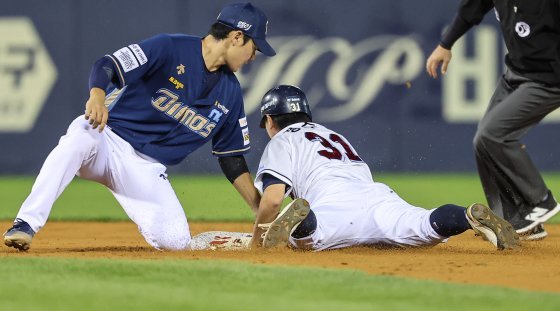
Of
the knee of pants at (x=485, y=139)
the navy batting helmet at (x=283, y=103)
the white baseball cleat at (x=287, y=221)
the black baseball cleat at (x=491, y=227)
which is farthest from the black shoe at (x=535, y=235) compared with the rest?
the white baseball cleat at (x=287, y=221)

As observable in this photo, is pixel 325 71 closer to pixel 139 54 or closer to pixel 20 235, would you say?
pixel 139 54

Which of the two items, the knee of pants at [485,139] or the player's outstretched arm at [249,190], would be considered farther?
the knee of pants at [485,139]

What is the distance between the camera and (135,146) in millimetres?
5891

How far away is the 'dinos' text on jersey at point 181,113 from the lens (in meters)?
5.85

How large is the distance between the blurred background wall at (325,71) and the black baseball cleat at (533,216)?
5712mm

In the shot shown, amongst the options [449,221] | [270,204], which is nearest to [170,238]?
[270,204]

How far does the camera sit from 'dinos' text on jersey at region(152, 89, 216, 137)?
5.85m

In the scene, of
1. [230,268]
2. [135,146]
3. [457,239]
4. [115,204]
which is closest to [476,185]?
[115,204]

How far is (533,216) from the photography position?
6.61 meters

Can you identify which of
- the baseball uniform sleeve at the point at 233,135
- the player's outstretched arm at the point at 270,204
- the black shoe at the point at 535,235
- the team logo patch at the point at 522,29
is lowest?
the black shoe at the point at 535,235

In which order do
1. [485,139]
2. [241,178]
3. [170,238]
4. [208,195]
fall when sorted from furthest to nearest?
[208,195], [485,139], [241,178], [170,238]

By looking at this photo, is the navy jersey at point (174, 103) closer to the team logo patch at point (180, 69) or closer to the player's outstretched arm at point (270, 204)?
the team logo patch at point (180, 69)

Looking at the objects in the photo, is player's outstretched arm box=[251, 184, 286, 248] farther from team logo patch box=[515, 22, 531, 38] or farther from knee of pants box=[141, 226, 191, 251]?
team logo patch box=[515, 22, 531, 38]

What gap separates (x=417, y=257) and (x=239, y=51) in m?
1.59
